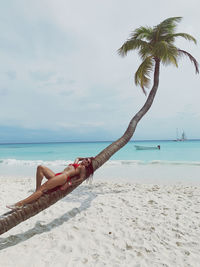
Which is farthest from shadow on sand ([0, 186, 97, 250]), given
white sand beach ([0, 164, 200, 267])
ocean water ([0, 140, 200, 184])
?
ocean water ([0, 140, 200, 184])

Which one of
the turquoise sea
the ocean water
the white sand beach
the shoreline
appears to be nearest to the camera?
the white sand beach

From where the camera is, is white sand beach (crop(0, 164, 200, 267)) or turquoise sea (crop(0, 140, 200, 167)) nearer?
white sand beach (crop(0, 164, 200, 267))

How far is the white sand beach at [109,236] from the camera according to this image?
290 centimetres

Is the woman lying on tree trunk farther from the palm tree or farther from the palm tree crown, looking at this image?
the palm tree crown

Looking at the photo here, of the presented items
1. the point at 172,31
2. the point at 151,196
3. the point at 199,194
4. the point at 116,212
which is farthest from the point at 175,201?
the point at 172,31

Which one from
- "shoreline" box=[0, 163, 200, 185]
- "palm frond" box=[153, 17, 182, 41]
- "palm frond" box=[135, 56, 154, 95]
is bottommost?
"shoreline" box=[0, 163, 200, 185]

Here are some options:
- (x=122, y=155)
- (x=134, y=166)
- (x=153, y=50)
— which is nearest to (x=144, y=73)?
(x=153, y=50)

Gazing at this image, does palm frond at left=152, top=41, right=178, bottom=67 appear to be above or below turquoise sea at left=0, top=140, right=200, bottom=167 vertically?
above

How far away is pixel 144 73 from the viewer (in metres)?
8.07

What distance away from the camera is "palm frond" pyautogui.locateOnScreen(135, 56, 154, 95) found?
25.5ft

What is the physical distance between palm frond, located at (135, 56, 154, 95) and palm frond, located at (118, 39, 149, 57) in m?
0.73

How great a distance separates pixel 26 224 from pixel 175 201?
4135mm

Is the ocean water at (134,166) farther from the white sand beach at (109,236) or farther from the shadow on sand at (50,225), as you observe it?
the white sand beach at (109,236)

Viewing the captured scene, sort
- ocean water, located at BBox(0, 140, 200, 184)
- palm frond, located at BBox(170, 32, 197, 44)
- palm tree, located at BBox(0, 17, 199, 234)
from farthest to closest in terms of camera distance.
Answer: ocean water, located at BBox(0, 140, 200, 184) < palm frond, located at BBox(170, 32, 197, 44) < palm tree, located at BBox(0, 17, 199, 234)
